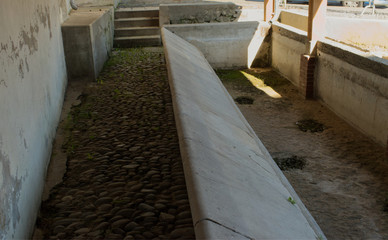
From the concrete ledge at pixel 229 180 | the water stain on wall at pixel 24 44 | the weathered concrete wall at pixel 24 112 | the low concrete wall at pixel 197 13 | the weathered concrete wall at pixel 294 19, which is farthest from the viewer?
the weathered concrete wall at pixel 294 19

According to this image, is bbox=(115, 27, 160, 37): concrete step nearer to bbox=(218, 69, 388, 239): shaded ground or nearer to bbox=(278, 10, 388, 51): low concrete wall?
bbox=(218, 69, 388, 239): shaded ground

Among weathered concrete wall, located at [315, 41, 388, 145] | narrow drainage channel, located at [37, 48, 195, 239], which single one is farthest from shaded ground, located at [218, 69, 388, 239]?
narrow drainage channel, located at [37, 48, 195, 239]

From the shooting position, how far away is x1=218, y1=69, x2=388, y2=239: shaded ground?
15.5 feet

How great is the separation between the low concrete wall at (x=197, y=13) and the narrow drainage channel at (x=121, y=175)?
508cm

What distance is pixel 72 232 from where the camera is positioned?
11.3ft

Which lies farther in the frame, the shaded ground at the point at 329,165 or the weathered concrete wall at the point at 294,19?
the weathered concrete wall at the point at 294,19

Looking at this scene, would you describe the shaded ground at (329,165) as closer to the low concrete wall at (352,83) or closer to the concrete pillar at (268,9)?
the low concrete wall at (352,83)

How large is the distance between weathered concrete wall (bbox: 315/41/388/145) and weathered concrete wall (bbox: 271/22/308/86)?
1071 millimetres

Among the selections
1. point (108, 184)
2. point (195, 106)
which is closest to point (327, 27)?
point (195, 106)

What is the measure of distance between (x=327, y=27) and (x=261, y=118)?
17.8 feet

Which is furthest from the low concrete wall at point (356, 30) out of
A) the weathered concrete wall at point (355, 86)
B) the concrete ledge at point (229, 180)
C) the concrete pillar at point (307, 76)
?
the concrete ledge at point (229, 180)

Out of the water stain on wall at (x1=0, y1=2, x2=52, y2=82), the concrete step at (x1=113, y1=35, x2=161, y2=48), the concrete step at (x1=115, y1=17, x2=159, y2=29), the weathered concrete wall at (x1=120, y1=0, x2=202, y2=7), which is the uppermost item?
the weathered concrete wall at (x1=120, y1=0, x2=202, y2=7)

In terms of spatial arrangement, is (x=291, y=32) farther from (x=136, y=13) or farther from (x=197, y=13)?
(x=136, y=13)

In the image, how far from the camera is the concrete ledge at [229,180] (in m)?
2.92
